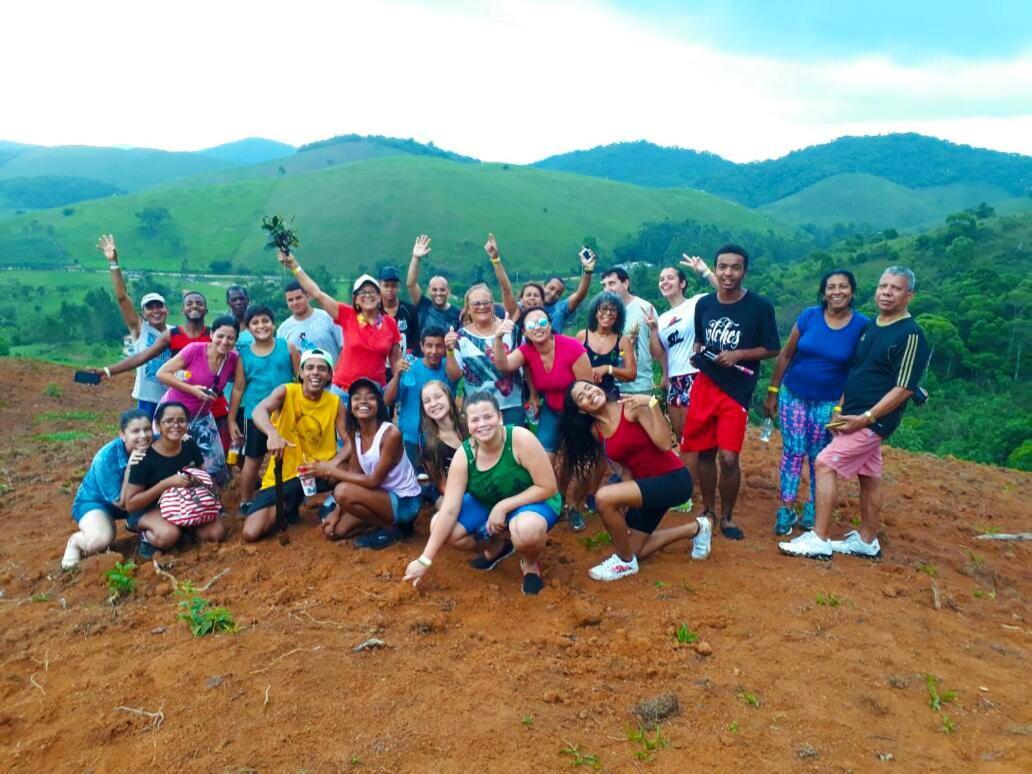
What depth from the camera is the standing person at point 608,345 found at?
481cm

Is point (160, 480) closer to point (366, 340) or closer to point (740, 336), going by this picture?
point (366, 340)

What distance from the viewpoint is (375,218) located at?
7225cm

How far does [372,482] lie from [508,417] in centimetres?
109

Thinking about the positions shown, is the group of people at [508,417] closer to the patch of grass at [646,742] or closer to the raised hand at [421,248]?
the raised hand at [421,248]

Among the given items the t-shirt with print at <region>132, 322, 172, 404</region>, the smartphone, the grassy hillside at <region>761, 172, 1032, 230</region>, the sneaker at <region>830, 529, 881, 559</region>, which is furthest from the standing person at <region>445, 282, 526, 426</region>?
the grassy hillside at <region>761, 172, 1032, 230</region>

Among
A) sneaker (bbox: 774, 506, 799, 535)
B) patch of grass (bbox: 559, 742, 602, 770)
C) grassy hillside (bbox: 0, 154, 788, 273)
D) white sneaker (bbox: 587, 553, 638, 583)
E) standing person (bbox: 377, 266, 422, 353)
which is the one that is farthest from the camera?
grassy hillside (bbox: 0, 154, 788, 273)

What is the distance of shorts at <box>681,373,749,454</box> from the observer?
183 inches

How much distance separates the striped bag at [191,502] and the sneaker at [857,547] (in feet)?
14.4

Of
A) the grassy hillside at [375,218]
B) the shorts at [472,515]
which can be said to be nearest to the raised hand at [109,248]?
the shorts at [472,515]

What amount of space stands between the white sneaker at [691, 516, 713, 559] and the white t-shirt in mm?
1144

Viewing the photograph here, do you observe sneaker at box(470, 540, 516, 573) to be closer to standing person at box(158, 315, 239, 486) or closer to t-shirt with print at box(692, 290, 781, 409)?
t-shirt with print at box(692, 290, 781, 409)

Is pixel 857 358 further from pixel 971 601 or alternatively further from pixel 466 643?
pixel 466 643

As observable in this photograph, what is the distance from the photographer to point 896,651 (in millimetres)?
3410

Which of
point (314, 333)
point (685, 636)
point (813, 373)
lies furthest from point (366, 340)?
point (813, 373)
